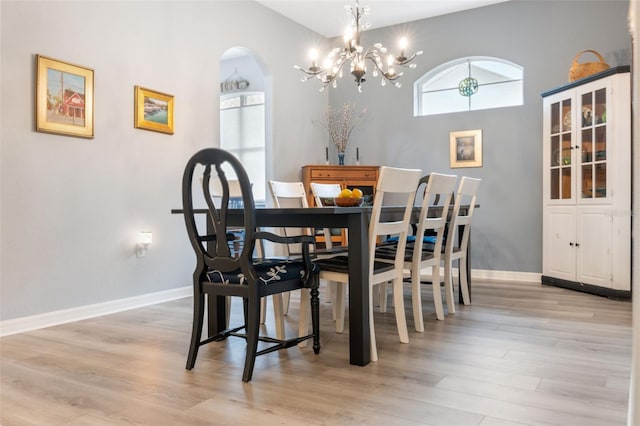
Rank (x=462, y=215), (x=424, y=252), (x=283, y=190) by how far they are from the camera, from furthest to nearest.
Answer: (x=462, y=215) < (x=283, y=190) < (x=424, y=252)

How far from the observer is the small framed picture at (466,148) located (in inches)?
215

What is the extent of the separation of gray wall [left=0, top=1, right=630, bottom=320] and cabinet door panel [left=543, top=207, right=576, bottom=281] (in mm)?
346

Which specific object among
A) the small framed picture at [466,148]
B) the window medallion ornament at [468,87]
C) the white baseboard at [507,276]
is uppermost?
the window medallion ornament at [468,87]

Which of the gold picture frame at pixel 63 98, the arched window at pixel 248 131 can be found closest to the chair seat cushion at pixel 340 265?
the gold picture frame at pixel 63 98

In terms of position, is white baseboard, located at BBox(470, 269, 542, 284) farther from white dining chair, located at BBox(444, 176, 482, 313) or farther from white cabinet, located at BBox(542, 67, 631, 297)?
white dining chair, located at BBox(444, 176, 482, 313)

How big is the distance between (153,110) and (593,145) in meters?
3.81

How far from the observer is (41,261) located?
131 inches

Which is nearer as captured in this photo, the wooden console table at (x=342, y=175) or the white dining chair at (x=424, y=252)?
the white dining chair at (x=424, y=252)

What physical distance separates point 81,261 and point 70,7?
5.92 feet

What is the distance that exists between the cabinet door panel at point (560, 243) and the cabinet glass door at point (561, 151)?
17 centimetres

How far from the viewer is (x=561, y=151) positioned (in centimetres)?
470

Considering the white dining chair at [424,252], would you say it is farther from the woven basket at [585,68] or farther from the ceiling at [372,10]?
the ceiling at [372,10]

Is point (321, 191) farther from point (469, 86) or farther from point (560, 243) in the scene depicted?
point (469, 86)

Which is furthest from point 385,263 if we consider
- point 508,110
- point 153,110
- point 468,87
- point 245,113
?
point 245,113
